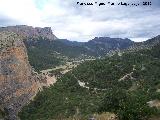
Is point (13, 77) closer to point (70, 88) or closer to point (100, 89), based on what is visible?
point (70, 88)

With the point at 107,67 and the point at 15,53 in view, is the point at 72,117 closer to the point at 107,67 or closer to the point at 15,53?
the point at 15,53

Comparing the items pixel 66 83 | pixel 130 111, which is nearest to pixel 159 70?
pixel 66 83

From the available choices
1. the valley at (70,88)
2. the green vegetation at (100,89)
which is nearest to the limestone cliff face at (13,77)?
the valley at (70,88)

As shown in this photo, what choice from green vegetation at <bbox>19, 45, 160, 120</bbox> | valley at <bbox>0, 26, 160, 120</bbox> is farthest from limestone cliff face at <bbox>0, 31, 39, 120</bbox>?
green vegetation at <bbox>19, 45, 160, 120</bbox>

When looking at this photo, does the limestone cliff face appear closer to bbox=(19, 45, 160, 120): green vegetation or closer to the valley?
the valley

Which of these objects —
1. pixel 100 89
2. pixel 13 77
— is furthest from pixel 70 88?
pixel 13 77

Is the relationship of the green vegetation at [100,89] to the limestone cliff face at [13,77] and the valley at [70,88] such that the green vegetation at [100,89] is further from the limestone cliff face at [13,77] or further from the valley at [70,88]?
the limestone cliff face at [13,77]
